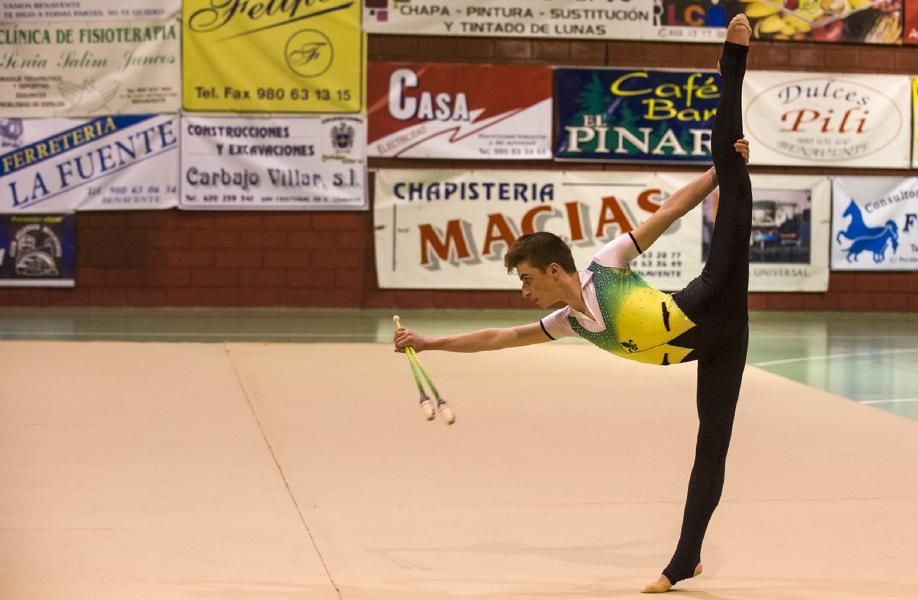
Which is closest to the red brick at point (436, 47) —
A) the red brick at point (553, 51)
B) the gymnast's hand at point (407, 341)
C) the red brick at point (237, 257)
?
the red brick at point (553, 51)

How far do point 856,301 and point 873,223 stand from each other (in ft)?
3.14

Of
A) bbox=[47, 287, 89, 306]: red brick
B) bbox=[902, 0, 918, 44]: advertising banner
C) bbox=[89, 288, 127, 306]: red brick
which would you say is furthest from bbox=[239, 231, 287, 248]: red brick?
bbox=[902, 0, 918, 44]: advertising banner

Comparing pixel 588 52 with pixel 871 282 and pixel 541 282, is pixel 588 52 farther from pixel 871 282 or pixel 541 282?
pixel 541 282

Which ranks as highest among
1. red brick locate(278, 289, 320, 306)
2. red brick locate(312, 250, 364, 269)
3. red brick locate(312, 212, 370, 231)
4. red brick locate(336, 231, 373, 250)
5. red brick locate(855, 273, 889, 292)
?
red brick locate(312, 212, 370, 231)

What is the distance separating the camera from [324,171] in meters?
14.7

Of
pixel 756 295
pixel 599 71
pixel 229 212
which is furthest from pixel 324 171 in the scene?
pixel 756 295

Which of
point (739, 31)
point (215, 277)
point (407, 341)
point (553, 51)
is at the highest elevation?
point (553, 51)

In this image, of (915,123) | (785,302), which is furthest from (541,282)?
(915,123)

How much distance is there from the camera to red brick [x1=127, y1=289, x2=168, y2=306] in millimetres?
14695

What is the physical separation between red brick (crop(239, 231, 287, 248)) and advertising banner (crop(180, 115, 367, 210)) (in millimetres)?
292

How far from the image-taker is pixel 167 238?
48.0 feet

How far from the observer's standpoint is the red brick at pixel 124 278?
14.6 metres

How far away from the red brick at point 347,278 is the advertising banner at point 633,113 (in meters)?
2.74

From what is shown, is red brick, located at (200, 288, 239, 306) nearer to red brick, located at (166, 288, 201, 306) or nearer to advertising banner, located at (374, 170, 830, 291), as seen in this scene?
red brick, located at (166, 288, 201, 306)
